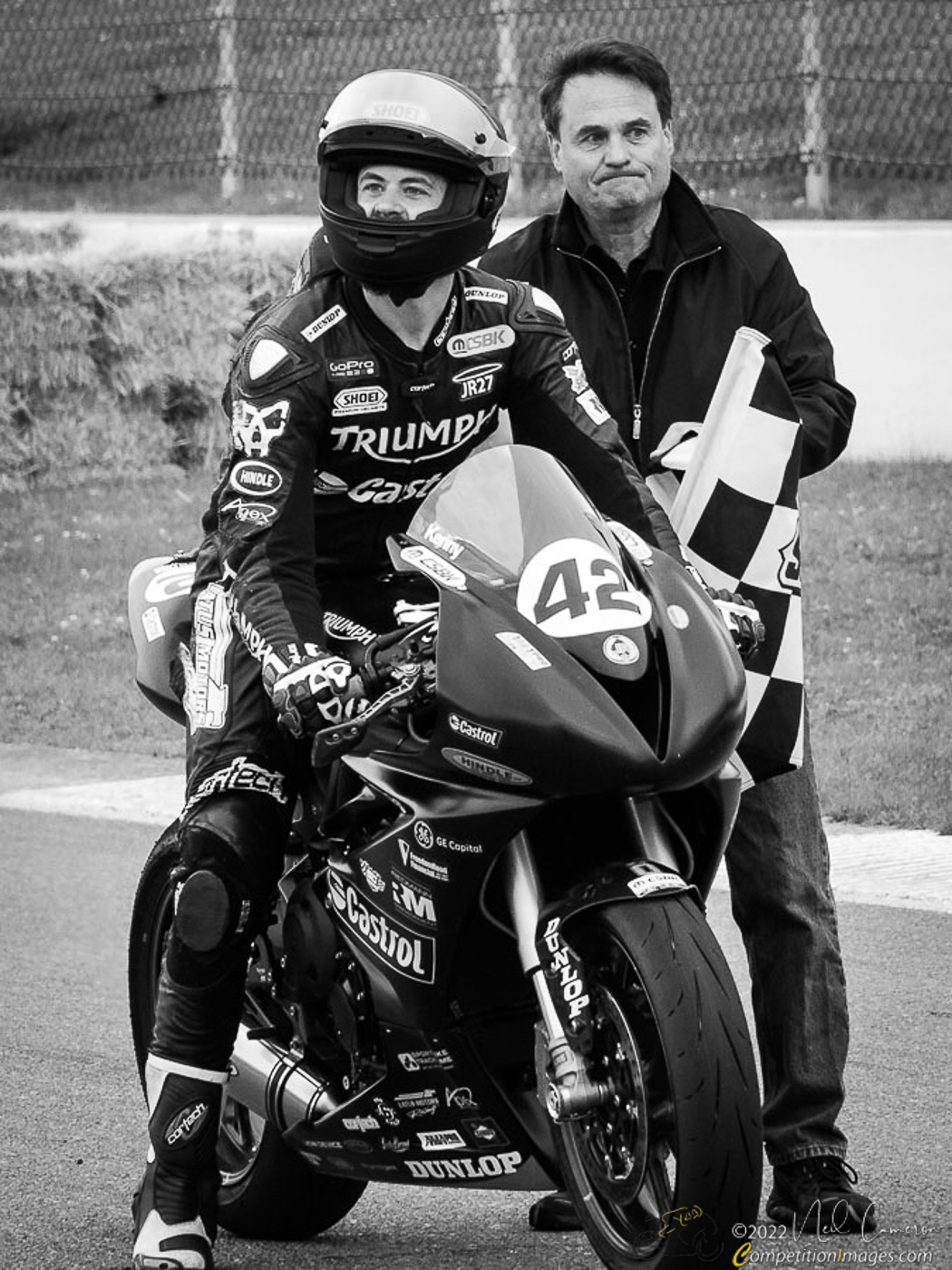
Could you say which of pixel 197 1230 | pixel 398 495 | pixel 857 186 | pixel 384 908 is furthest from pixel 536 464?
pixel 857 186

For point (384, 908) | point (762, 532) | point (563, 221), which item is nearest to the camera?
point (384, 908)

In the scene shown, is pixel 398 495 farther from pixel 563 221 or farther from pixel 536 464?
pixel 563 221

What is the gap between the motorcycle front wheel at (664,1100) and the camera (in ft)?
10.2

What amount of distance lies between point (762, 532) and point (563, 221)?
82 cm

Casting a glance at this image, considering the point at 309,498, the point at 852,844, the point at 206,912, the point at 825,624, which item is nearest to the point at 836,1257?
the point at 206,912

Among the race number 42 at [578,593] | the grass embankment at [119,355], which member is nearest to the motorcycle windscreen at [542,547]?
the race number 42 at [578,593]

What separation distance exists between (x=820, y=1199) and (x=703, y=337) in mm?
1676

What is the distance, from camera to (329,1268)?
13.5 feet

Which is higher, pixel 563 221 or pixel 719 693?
pixel 563 221

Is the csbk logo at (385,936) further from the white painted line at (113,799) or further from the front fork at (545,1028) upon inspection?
the white painted line at (113,799)

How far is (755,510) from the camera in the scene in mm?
4340

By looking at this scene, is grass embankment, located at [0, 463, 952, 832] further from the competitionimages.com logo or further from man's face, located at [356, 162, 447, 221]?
man's face, located at [356, 162, 447, 221]

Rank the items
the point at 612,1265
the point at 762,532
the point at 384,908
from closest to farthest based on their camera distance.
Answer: the point at 612,1265
the point at 384,908
the point at 762,532

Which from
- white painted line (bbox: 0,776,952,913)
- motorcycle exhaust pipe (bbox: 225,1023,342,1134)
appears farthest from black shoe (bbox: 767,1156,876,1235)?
white painted line (bbox: 0,776,952,913)
